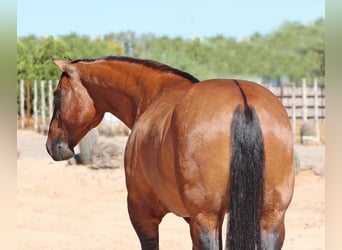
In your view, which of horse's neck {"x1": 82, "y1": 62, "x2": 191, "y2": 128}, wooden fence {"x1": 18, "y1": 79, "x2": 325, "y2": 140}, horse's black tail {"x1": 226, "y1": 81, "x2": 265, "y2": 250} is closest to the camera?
horse's black tail {"x1": 226, "y1": 81, "x2": 265, "y2": 250}

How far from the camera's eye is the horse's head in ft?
18.4

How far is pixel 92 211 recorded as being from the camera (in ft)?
33.7

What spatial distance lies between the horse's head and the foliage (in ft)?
53.0

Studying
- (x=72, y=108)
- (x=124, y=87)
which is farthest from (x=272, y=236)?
(x=72, y=108)

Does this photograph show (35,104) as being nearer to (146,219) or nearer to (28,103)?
(28,103)

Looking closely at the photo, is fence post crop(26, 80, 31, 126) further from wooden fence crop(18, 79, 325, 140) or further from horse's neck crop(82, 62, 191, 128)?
horse's neck crop(82, 62, 191, 128)

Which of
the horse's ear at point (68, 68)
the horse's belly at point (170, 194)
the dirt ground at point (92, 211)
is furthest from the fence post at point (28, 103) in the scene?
the horse's belly at point (170, 194)

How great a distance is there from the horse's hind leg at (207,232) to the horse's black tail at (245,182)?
0.10 meters

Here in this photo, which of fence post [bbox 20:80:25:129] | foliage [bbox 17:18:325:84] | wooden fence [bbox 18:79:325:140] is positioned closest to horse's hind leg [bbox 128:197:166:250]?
wooden fence [bbox 18:79:325:140]

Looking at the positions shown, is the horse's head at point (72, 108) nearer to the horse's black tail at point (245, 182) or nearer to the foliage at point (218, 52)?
the horse's black tail at point (245, 182)

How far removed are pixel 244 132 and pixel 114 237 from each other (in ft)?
16.7

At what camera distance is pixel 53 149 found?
19.1ft

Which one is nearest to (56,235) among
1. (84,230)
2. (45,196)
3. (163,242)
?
(84,230)

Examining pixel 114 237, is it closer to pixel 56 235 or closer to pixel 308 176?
pixel 56 235
